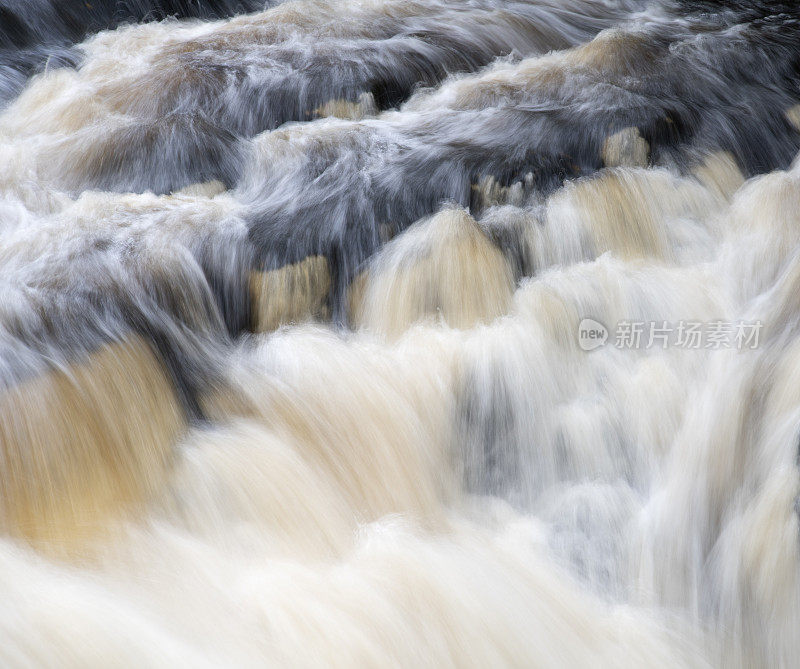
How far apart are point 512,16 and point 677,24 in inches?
56.6

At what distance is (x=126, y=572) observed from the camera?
2.65 meters

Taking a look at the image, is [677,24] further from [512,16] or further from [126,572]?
[126,572]

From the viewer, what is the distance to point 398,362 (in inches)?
145

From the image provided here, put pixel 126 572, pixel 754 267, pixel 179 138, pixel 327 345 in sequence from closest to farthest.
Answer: pixel 126 572 < pixel 327 345 < pixel 754 267 < pixel 179 138

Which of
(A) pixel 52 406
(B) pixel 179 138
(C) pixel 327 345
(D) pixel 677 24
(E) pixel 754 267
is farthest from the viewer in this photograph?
(D) pixel 677 24

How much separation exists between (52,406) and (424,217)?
7.16ft

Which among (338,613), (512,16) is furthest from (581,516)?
(512,16)

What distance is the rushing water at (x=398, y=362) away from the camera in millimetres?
2693

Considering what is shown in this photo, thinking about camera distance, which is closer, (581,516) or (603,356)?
(581,516)

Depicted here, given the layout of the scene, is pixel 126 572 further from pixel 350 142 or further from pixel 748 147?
pixel 748 147

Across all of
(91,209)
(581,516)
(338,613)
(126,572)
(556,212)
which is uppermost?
(91,209)

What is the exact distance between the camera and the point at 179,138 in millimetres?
4855

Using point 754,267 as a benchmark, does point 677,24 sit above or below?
above

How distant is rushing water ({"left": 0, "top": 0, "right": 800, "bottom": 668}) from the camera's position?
106 inches
